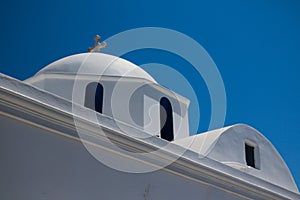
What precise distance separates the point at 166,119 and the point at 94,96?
191 centimetres

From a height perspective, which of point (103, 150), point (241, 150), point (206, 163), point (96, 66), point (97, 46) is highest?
point (97, 46)

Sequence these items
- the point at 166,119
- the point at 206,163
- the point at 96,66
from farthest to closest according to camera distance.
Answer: the point at 166,119 → the point at 96,66 → the point at 206,163

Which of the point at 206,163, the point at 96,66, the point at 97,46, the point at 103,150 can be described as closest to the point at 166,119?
the point at 96,66

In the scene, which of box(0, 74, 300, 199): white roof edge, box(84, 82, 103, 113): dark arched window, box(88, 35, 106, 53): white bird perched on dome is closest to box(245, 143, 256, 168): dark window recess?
box(0, 74, 300, 199): white roof edge

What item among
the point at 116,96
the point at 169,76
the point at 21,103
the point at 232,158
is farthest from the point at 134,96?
the point at 21,103

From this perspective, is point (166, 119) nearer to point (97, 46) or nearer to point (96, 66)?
point (96, 66)

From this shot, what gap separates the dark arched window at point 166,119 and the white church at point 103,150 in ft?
0.37

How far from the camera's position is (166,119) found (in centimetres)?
1035

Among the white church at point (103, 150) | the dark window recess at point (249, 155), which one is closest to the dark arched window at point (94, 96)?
the white church at point (103, 150)

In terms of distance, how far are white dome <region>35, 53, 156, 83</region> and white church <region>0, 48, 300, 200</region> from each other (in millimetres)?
77

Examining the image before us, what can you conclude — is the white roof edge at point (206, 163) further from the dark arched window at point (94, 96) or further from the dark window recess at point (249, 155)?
the dark arched window at point (94, 96)

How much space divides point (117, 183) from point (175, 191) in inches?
42.2

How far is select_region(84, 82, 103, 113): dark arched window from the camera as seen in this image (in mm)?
9305

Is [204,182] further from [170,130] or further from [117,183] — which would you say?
[170,130]
